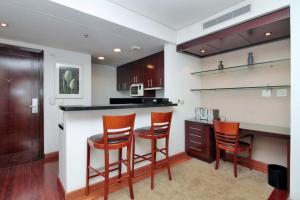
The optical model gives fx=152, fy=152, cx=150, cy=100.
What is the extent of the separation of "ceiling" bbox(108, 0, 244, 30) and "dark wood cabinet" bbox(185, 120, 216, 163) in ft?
6.33

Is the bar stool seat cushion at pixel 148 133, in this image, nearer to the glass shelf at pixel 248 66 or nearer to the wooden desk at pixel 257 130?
the wooden desk at pixel 257 130

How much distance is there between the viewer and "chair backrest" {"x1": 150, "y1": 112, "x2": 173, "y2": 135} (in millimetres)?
2090

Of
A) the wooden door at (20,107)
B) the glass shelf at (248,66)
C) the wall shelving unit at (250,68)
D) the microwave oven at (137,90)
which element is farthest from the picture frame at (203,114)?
the wooden door at (20,107)

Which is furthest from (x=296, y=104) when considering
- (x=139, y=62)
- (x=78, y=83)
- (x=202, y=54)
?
(x=78, y=83)

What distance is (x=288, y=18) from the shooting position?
1885 millimetres

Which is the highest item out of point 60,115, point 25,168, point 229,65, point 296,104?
point 229,65

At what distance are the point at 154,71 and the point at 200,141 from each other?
1854 millimetres

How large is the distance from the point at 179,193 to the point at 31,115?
10.3 feet

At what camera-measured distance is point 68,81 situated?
350 cm

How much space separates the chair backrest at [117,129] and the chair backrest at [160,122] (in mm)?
392

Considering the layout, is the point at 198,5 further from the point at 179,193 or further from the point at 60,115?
the point at 60,115

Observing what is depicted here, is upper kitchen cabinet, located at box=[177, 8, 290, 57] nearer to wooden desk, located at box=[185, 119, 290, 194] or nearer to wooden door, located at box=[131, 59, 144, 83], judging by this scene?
wooden door, located at box=[131, 59, 144, 83]

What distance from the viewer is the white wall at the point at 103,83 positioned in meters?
4.84

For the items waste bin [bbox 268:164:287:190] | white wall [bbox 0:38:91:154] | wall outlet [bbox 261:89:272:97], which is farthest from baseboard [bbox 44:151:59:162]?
wall outlet [bbox 261:89:272:97]
